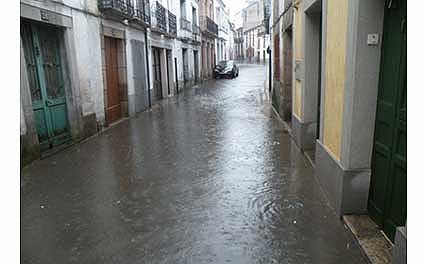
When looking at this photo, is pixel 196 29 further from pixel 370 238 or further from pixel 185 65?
pixel 370 238

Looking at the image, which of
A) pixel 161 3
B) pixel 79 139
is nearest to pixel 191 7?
pixel 161 3

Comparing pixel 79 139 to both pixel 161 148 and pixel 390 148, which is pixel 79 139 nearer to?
pixel 161 148

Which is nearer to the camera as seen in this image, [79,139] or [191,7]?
[79,139]

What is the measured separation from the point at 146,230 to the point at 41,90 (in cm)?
441

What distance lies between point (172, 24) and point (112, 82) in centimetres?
766

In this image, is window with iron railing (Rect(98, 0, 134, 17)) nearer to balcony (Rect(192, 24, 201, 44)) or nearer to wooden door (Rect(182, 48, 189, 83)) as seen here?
wooden door (Rect(182, 48, 189, 83))

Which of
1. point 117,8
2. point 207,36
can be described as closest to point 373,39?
point 117,8

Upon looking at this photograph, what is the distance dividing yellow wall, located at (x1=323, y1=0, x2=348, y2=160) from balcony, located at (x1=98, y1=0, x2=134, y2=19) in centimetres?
623

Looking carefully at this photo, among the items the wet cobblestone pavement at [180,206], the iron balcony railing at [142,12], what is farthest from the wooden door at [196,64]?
the wet cobblestone pavement at [180,206]

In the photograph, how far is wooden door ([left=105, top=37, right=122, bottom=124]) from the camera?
31.8ft

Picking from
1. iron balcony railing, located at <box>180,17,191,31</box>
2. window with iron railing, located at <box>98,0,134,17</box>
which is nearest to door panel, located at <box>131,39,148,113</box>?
window with iron railing, located at <box>98,0,134,17</box>

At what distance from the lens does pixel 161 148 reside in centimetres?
685

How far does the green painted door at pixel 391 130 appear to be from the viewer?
2.91 metres

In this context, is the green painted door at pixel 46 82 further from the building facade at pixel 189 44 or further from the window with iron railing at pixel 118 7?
the building facade at pixel 189 44
